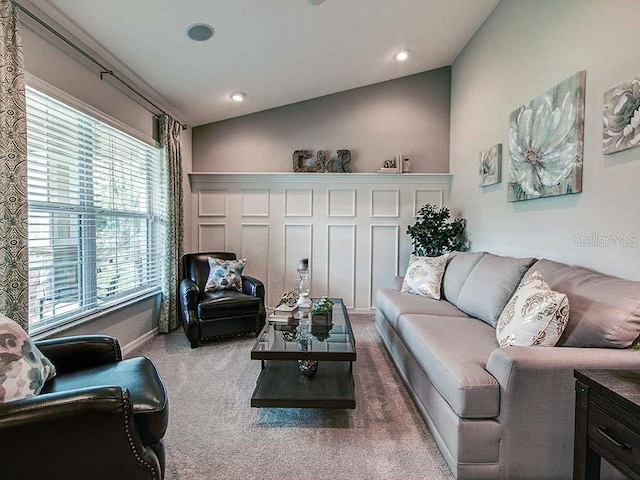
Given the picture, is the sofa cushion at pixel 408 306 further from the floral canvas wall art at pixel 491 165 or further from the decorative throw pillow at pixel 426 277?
the floral canvas wall art at pixel 491 165

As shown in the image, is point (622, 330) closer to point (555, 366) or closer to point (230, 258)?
point (555, 366)

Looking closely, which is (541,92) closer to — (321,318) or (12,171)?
(321,318)

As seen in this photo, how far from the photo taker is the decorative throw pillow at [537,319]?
1732 mm

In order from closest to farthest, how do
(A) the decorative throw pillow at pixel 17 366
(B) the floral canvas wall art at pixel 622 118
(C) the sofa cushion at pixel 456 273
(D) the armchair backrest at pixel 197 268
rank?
(A) the decorative throw pillow at pixel 17 366, (B) the floral canvas wall art at pixel 622 118, (C) the sofa cushion at pixel 456 273, (D) the armchair backrest at pixel 197 268

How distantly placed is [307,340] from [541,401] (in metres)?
1.39

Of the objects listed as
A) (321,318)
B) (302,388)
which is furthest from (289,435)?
(321,318)

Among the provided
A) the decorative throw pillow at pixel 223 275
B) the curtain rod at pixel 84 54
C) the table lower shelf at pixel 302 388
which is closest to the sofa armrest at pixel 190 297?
the decorative throw pillow at pixel 223 275

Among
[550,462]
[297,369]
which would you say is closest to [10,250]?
[297,369]

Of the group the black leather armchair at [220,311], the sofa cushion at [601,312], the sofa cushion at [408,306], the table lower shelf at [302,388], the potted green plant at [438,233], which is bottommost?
the table lower shelf at [302,388]

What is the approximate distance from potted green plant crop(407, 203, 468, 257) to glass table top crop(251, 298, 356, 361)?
1714 mm

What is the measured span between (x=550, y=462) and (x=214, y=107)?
446 cm

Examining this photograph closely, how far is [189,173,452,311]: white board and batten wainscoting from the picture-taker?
468cm

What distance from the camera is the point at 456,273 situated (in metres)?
3.29

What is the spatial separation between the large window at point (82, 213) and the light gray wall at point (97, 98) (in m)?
0.13
